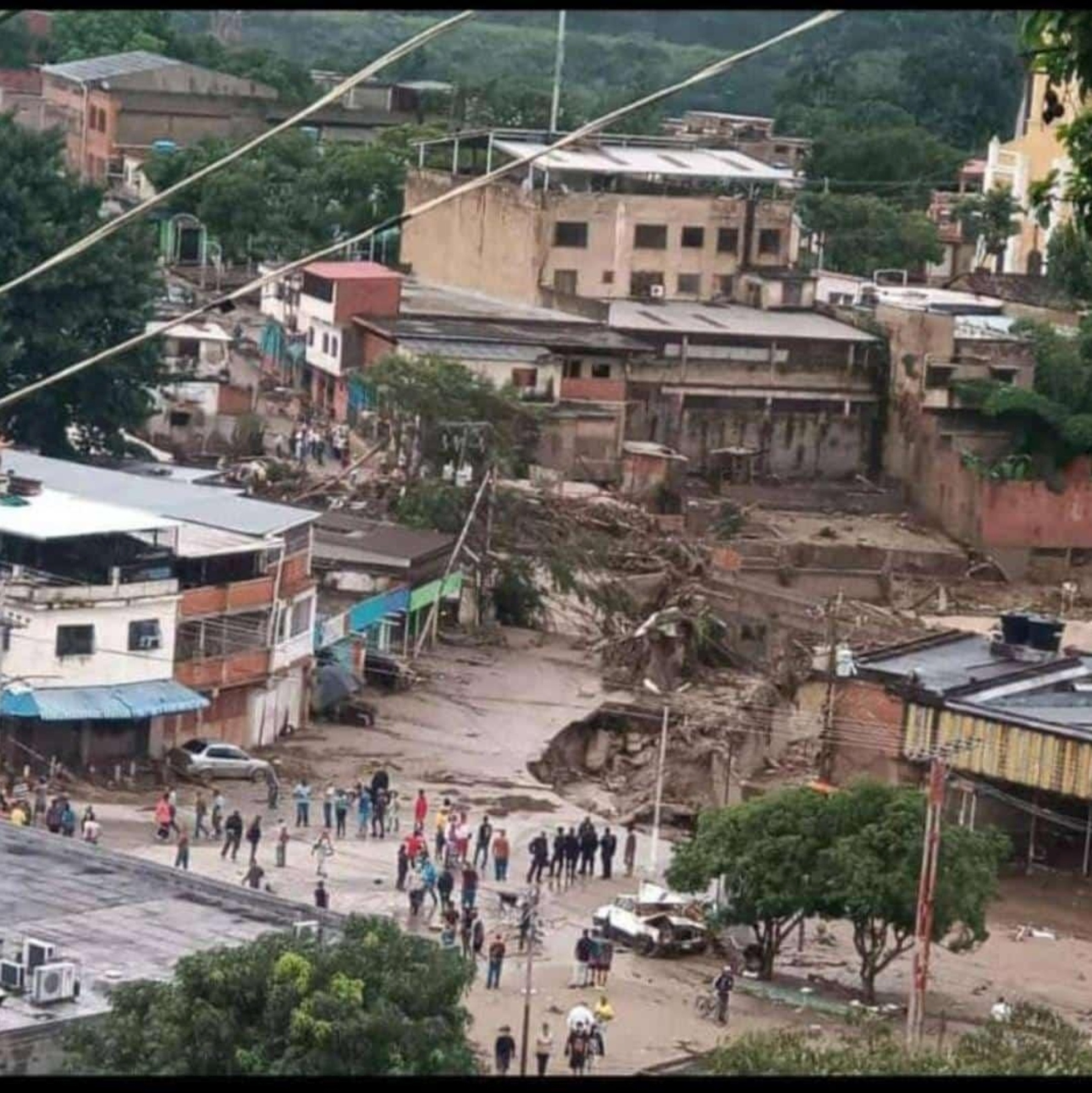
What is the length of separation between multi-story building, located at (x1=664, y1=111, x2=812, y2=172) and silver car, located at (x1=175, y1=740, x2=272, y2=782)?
78.0ft

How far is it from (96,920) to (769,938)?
4.19 meters

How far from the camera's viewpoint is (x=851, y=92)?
203ft

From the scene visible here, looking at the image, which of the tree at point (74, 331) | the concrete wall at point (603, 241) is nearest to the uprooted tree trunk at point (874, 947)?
the tree at point (74, 331)

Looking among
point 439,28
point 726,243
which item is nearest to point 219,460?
point 726,243

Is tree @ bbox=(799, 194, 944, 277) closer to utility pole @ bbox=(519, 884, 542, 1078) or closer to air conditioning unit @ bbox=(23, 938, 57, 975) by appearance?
utility pole @ bbox=(519, 884, 542, 1078)

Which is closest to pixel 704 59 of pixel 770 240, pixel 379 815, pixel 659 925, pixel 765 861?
pixel 770 240

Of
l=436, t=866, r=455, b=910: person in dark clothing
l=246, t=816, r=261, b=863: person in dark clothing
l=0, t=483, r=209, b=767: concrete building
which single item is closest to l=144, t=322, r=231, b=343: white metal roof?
l=0, t=483, r=209, b=767: concrete building

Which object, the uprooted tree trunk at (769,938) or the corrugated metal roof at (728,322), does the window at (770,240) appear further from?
the uprooted tree trunk at (769,938)

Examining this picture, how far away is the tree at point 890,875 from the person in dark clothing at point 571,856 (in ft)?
8.40

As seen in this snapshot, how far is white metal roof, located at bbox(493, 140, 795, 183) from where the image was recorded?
127ft

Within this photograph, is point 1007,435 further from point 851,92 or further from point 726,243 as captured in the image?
point 851,92

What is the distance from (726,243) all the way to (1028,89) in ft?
29.1

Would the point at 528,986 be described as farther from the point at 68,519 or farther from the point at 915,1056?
the point at 68,519

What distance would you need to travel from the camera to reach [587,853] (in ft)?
A: 69.9
